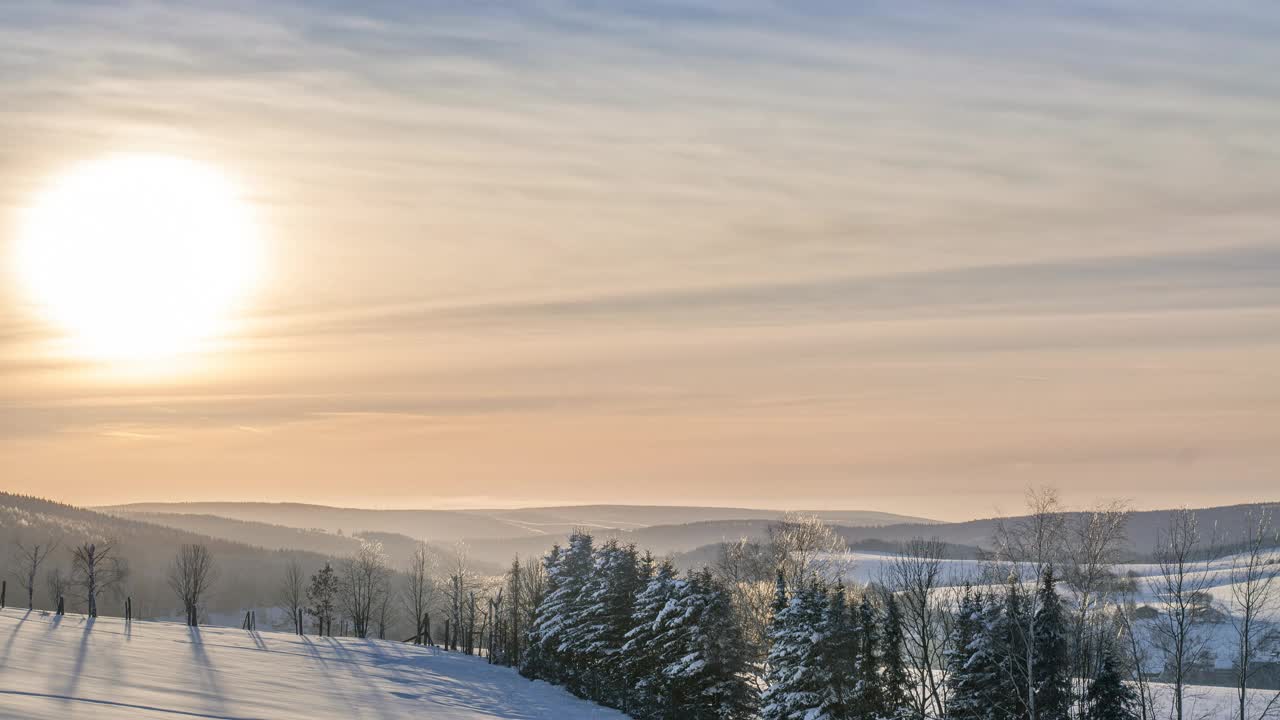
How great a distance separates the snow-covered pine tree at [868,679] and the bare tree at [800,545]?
116ft

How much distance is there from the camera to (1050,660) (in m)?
55.6

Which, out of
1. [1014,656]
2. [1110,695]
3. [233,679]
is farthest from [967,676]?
[233,679]

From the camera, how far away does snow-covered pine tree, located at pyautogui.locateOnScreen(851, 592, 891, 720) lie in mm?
53031

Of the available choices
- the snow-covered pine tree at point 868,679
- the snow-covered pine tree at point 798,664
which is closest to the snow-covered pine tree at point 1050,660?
the snow-covered pine tree at point 868,679

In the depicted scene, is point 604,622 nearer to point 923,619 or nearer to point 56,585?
point 923,619

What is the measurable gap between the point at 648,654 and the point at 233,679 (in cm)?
2722

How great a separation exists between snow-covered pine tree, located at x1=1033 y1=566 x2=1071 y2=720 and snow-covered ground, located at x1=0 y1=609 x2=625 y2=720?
24279 mm

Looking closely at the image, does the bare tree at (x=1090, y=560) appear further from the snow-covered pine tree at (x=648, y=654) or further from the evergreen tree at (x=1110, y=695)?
the snow-covered pine tree at (x=648, y=654)

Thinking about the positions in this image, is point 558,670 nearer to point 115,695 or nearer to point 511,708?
point 511,708

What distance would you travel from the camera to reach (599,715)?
65.1 m

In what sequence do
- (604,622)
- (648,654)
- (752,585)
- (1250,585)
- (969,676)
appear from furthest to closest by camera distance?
(752,585)
(604,622)
(648,654)
(1250,585)
(969,676)

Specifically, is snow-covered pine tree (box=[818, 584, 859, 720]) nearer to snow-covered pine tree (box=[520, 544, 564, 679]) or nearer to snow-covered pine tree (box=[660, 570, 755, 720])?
snow-covered pine tree (box=[660, 570, 755, 720])

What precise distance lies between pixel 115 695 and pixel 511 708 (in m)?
30.8

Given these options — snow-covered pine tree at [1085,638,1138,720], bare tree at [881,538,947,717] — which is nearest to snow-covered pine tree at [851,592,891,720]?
bare tree at [881,538,947,717]
